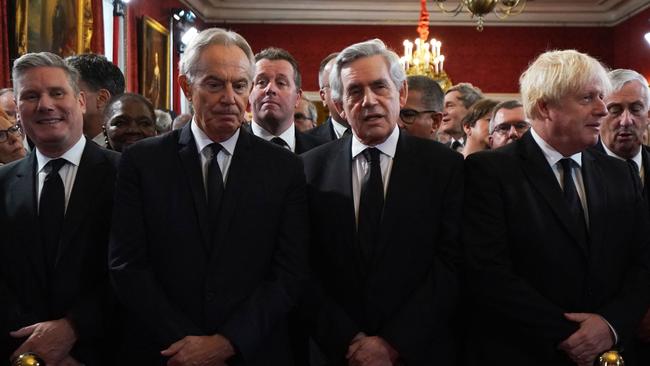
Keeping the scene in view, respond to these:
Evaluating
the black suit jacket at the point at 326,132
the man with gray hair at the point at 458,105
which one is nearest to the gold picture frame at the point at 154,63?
the man with gray hair at the point at 458,105

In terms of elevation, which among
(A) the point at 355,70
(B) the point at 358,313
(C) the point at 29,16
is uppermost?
(C) the point at 29,16

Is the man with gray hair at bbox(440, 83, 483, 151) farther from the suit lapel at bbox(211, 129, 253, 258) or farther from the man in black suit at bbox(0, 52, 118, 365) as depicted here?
the man in black suit at bbox(0, 52, 118, 365)

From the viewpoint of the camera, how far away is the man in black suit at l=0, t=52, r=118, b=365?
2465mm

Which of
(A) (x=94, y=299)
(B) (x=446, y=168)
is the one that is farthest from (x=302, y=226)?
(A) (x=94, y=299)

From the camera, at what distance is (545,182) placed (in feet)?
8.57

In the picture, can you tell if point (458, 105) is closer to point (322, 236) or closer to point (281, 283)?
point (322, 236)

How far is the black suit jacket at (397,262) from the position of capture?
2479 millimetres

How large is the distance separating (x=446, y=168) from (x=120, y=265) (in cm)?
119

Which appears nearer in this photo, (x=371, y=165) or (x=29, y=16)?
(x=371, y=165)

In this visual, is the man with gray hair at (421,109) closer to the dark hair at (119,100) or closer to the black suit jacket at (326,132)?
the black suit jacket at (326,132)

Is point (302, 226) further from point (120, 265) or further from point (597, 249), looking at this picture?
point (597, 249)

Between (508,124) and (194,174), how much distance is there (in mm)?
1905

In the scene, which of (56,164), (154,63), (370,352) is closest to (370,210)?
(370,352)

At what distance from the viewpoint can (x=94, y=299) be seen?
2.51m
